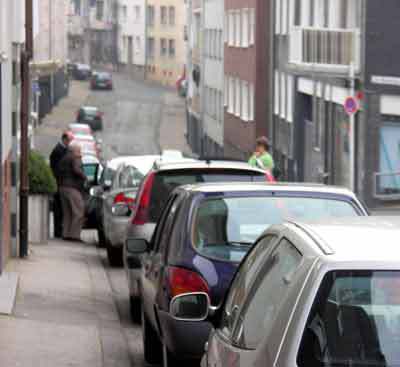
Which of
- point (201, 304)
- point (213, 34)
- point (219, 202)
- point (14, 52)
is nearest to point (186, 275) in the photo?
point (219, 202)

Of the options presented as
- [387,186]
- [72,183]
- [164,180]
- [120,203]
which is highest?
[164,180]

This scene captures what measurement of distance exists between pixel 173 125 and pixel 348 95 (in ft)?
174

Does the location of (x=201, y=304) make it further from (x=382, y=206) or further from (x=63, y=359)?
(x=382, y=206)

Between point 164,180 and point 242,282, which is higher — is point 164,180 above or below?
below

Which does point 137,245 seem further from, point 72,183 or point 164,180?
point 72,183

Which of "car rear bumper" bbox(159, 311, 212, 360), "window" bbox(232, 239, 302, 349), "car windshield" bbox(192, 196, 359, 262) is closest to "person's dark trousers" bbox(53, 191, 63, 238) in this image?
"car windshield" bbox(192, 196, 359, 262)

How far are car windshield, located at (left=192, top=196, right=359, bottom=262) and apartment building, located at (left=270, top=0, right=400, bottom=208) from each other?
75.8ft

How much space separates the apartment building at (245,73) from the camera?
49.0 m

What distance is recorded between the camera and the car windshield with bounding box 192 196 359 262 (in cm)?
827

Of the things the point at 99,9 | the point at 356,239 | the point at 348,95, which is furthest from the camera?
the point at 99,9

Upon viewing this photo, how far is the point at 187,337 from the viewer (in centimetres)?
771

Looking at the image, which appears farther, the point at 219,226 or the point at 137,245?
the point at 137,245

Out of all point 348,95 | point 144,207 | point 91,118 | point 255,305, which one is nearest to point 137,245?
point 144,207

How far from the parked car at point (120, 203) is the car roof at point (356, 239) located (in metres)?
10.2
